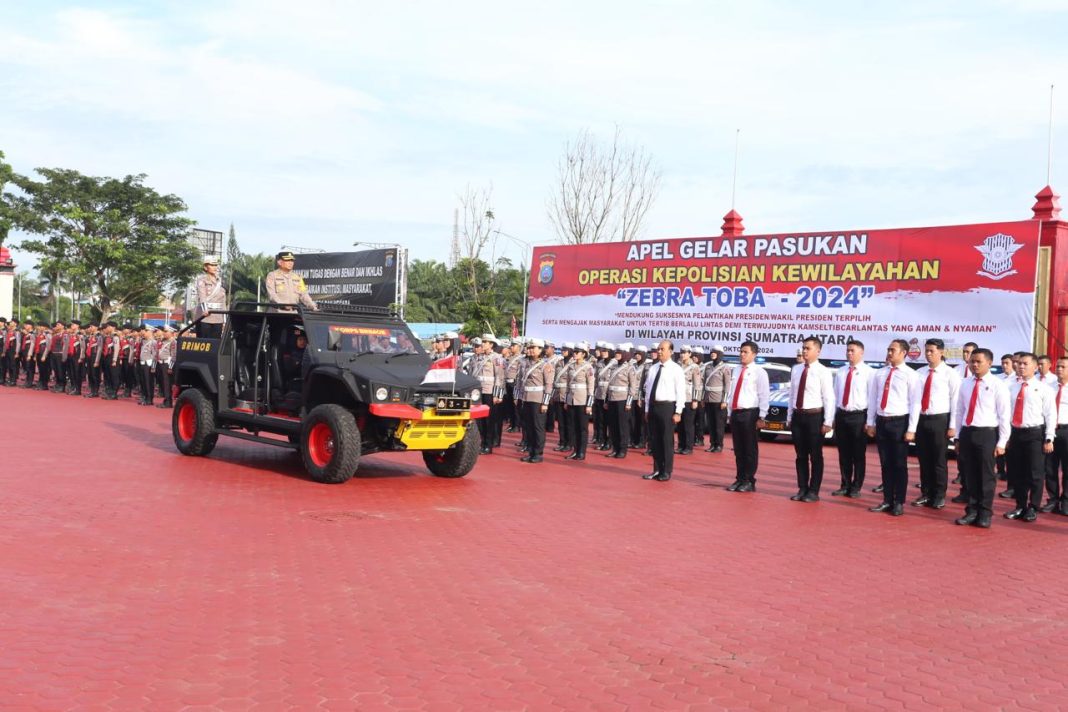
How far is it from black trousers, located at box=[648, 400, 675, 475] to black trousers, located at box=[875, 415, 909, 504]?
8.63 ft

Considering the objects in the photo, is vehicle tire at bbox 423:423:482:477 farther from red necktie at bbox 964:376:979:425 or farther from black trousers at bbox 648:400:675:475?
red necktie at bbox 964:376:979:425

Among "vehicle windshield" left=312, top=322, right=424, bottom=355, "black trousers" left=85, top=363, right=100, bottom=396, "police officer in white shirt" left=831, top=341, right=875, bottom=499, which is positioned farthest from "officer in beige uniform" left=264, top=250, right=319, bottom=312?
"black trousers" left=85, top=363, right=100, bottom=396

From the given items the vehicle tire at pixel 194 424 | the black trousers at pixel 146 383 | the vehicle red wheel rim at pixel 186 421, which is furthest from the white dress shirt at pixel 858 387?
the black trousers at pixel 146 383

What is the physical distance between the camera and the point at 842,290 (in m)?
18.9

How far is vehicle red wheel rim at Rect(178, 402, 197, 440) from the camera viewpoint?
13.4 metres

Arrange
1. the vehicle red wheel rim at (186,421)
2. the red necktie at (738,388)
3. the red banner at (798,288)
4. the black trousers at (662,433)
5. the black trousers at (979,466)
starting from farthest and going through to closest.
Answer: the red banner at (798,288) → the vehicle red wheel rim at (186,421) → the black trousers at (662,433) → the red necktie at (738,388) → the black trousers at (979,466)

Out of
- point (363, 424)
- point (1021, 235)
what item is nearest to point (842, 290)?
point (1021, 235)

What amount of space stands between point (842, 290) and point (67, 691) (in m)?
16.5

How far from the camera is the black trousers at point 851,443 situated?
1170cm

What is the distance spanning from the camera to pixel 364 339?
12.4m

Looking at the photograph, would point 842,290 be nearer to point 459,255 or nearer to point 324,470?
point 324,470

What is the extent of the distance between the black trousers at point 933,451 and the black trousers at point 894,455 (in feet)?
0.66

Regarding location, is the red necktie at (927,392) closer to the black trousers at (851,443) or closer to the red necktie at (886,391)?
the red necktie at (886,391)

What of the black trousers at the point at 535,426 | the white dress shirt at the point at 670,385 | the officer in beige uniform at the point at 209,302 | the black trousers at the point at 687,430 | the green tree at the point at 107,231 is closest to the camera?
the white dress shirt at the point at 670,385
